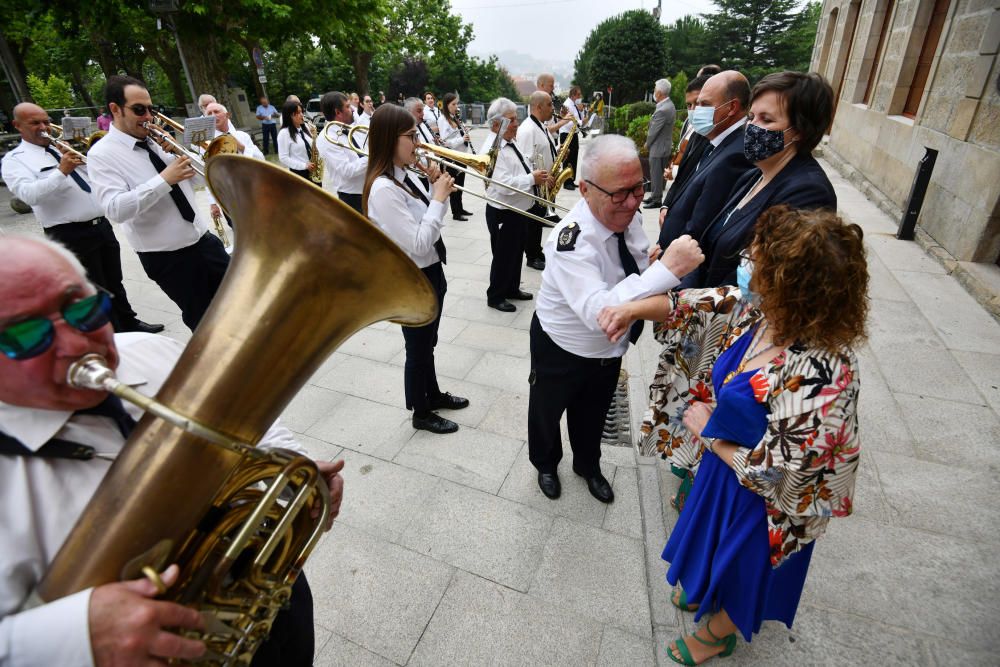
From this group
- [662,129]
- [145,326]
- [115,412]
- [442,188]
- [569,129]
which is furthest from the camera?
[569,129]

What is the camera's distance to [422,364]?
3311mm

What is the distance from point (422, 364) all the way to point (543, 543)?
1.35 meters

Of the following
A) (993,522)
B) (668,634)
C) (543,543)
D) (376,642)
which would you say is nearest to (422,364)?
(543,543)

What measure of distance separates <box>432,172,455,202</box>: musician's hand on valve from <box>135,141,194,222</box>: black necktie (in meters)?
1.93

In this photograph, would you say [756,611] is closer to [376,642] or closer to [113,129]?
[376,642]

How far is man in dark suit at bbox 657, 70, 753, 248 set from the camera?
2924mm

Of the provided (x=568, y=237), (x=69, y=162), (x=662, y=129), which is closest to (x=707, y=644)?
(x=568, y=237)

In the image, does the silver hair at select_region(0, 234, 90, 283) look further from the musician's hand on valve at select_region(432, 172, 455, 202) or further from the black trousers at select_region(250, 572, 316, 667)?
the musician's hand on valve at select_region(432, 172, 455, 202)

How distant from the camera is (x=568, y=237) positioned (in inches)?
85.4

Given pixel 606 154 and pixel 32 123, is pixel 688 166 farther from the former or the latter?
pixel 32 123

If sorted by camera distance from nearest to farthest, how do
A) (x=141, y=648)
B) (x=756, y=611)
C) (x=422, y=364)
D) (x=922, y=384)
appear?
(x=141, y=648) → (x=756, y=611) → (x=422, y=364) → (x=922, y=384)

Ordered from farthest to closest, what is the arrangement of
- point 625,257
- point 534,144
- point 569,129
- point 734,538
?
point 569,129
point 534,144
point 625,257
point 734,538

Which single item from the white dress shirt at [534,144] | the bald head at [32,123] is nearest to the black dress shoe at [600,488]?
the white dress shirt at [534,144]

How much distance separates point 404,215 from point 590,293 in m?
1.32
